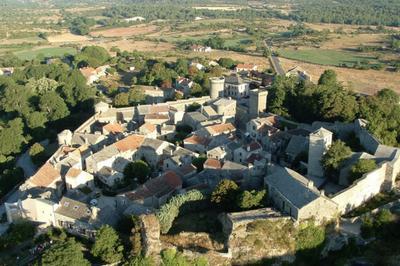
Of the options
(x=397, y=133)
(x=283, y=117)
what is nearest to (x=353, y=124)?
(x=397, y=133)

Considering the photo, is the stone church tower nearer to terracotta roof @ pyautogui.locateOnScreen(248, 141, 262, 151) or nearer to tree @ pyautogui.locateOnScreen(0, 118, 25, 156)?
terracotta roof @ pyautogui.locateOnScreen(248, 141, 262, 151)

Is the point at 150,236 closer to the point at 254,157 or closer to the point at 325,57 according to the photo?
the point at 254,157

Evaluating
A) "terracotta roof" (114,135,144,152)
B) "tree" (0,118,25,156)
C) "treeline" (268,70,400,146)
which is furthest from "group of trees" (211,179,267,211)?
"tree" (0,118,25,156)

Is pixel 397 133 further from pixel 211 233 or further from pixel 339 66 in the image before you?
pixel 339 66

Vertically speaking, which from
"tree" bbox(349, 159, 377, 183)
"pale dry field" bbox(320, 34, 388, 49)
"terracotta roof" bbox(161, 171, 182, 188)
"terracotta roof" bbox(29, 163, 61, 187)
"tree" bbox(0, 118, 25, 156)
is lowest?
"pale dry field" bbox(320, 34, 388, 49)

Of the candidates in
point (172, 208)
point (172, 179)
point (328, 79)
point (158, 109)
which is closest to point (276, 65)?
point (328, 79)
